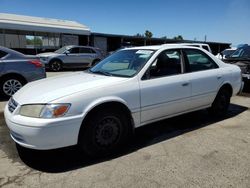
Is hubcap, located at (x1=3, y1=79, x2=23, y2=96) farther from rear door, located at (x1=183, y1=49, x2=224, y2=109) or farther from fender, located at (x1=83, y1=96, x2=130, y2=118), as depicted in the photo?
rear door, located at (x1=183, y1=49, x2=224, y2=109)

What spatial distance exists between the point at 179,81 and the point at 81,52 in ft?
44.1

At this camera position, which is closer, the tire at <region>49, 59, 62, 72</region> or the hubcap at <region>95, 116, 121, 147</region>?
the hubcap at <region>95, 116, 121, 147</region>

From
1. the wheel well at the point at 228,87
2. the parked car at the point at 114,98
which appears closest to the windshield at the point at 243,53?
the wheel well at the point at 228,87

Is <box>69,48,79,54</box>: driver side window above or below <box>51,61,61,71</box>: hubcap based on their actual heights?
above

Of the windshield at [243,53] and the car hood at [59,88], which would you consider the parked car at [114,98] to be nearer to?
the car hood at [59,88]

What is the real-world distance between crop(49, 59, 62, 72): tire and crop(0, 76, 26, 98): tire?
862cm

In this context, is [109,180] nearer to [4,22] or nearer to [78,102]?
Result: [78,102]

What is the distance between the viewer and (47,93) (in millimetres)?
3561

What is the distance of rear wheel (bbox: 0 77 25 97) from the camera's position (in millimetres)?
7267

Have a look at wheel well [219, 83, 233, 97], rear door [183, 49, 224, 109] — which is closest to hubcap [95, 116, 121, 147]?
rear door [183, 49, 224, 109]

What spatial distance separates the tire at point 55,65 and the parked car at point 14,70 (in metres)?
8.48

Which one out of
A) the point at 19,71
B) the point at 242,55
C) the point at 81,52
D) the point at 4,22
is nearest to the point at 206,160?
the point at 19,71

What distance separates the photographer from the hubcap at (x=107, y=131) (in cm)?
371

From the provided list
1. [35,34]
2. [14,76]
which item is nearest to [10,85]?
[14,76]
